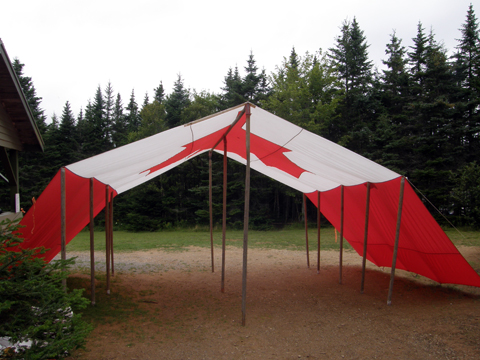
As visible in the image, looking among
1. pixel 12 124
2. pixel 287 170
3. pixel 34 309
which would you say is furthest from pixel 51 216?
pixel 287 170

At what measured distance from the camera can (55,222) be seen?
4191mm

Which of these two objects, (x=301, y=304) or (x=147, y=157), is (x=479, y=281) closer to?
(x=301, y=304)

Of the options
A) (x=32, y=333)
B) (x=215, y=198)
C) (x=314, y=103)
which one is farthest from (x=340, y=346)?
(x=314, y=103)

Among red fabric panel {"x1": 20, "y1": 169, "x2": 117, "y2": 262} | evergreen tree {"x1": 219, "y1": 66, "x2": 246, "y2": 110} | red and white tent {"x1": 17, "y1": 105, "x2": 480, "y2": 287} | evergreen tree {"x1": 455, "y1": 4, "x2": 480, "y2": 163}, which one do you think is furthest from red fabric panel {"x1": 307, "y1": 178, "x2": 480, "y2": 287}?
evergreen tree {"x1": 219, "y1": 66, "x2": 246, "y2": 110}

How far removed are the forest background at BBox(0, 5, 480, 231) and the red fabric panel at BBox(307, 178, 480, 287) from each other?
9.38 m

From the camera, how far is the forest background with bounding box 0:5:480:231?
645 inches

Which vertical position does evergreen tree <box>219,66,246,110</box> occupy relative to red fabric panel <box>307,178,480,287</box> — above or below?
above

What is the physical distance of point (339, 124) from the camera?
20.2 m

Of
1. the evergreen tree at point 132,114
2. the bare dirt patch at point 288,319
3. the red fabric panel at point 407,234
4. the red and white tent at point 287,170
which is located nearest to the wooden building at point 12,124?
the red and white tent at point 287,170

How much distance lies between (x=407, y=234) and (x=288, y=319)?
2.41 m

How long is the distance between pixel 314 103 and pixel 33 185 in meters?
20.9

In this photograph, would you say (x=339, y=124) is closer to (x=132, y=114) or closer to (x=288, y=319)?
(x=288, y=319)

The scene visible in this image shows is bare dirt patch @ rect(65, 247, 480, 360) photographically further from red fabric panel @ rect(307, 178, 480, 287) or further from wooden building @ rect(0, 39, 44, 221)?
wooden building @ rect(0, 39, 44, 221)

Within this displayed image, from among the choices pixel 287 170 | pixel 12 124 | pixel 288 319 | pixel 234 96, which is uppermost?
pixel 234 96
